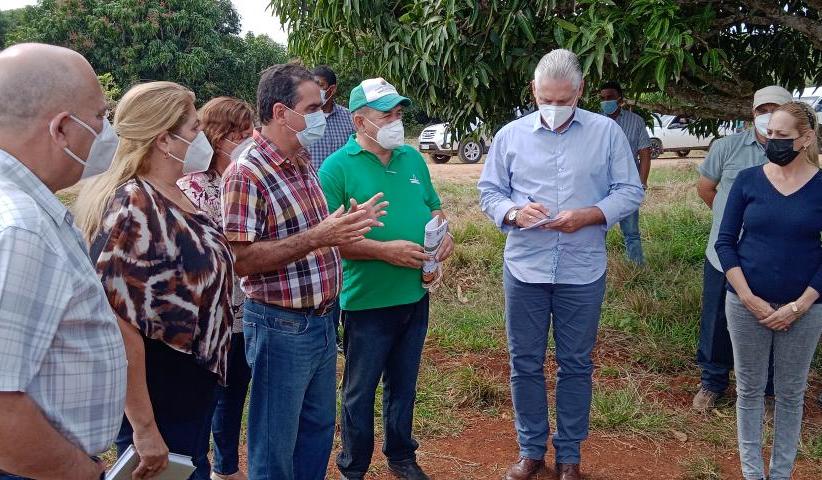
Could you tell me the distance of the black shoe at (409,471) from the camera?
3.83 metres

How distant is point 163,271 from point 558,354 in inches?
86.5

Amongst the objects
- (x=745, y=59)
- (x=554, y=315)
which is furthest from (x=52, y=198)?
(x=745, y=59)

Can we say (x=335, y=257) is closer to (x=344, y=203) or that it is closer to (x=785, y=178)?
(x=344, y=203)

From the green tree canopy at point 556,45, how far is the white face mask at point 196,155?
201 centimetres

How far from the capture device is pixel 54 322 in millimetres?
1595

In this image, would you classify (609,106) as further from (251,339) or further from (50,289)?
(50,289)

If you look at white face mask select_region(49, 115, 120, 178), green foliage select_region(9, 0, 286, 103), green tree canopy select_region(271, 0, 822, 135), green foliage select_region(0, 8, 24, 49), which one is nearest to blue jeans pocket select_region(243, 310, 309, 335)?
white face mask select_region(49, 115, 120, 178)

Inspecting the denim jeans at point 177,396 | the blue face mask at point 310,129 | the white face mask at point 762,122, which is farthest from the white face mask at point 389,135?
the white face mask at point 762,122

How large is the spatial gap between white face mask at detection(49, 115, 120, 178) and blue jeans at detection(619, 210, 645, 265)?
6083 millimetres

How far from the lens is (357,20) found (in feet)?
15.0

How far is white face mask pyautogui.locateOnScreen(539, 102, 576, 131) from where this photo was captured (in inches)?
142

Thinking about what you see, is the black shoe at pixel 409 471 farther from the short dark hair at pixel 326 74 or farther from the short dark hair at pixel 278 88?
the short dark hair at pixel 326 74

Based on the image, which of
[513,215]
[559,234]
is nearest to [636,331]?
[559,234]

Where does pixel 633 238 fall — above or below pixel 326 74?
below
